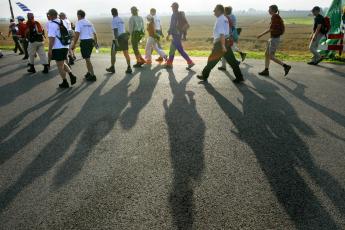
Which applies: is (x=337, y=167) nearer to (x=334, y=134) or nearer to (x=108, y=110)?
(x=334, y=134)

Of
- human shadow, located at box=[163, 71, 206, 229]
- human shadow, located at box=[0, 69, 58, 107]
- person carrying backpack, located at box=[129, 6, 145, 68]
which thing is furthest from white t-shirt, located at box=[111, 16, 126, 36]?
human shadow, located at box=[163, 71, 206, 229]

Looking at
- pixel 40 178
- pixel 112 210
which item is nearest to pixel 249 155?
pixel 112 210

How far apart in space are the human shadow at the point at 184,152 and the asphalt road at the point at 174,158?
0.02 m

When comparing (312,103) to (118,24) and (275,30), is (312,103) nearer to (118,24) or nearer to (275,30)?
(275,30)

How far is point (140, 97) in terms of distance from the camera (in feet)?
25.0

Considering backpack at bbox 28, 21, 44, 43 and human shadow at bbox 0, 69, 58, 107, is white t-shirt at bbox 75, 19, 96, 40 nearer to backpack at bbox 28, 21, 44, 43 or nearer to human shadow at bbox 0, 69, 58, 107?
human shadow at bbox 0, 69, 58, 107

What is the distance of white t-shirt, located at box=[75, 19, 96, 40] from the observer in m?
8.69

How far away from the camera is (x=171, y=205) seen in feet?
11.3

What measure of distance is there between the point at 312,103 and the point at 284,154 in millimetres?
2885

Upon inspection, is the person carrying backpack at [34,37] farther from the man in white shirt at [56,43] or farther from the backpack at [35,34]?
the man in white shirt at [56,43]

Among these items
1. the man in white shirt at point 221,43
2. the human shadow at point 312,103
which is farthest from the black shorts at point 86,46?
the human shadow at point 312,103

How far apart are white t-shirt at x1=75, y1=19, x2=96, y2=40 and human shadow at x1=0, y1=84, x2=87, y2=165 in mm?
1903

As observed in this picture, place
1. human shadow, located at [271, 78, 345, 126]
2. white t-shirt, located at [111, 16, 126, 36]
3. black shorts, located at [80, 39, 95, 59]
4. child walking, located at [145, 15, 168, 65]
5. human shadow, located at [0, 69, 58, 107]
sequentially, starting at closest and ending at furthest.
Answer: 1. human shadow, located at [271, 78, 345, 126]
2. human shadow, located at [0, 69, 58, 107]
3. black shorts, located at [80, 39, 95, 59]
4. white t-shirt, located at [111, 16, 126, 36]
5. child walking, located at [145, 15, 168, 65]

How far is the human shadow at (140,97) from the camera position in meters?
6.06
